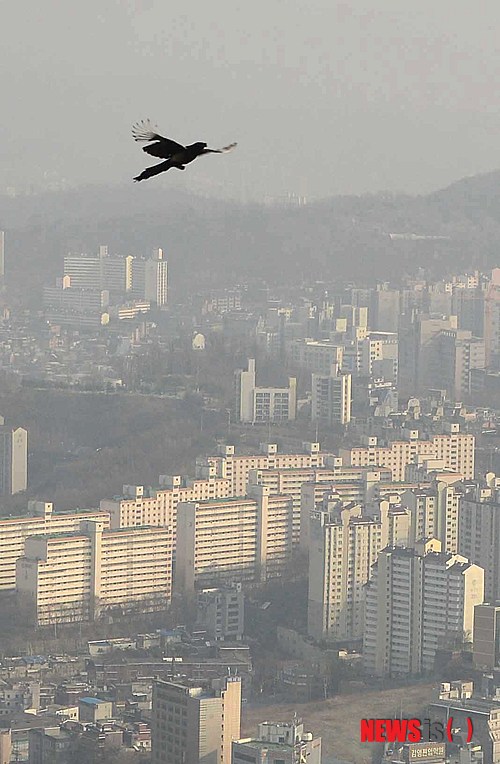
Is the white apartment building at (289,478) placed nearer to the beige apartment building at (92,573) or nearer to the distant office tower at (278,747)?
the beige apartment building at (92,573)

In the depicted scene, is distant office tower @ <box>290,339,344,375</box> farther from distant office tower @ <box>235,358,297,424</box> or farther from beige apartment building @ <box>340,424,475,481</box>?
beige apartment building @ <box>340,424,475,481</box>

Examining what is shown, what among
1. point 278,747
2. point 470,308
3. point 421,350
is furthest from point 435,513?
point 470,308

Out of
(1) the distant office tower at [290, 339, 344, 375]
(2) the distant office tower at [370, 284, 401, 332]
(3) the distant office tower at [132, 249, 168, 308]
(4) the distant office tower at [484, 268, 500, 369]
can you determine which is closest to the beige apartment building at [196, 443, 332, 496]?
(1) the distant office tower at [290, 339, 344, 375]

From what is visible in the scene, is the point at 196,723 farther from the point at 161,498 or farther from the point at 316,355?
the point at 316,355

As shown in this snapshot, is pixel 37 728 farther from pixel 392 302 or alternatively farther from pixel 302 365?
pixel 392 302

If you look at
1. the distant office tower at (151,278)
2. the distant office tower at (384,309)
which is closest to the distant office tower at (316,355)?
the distant office tower at (384,309)

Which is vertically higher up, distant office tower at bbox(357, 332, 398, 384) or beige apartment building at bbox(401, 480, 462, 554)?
distant office tower at bbox(357, 332, 398, 384)
